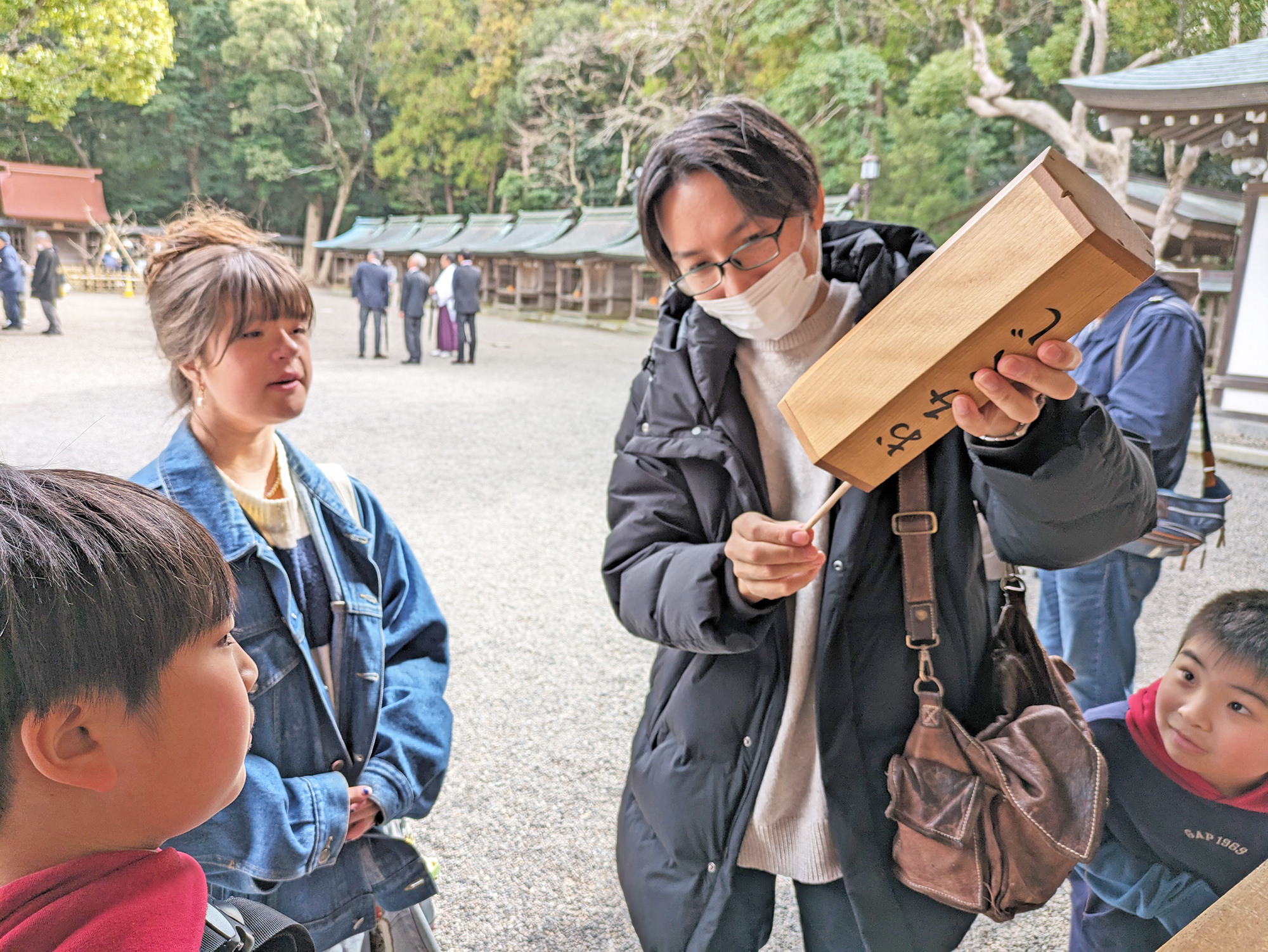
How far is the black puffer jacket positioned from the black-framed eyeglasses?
0.25ft

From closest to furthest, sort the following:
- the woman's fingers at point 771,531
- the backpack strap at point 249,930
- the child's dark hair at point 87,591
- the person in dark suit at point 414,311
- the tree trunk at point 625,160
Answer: the child's dark hair at point 87,591 → the backpack strap at point 249,930 → the woman's fingers at point 771,531 → the tree trunk at point 625,160 → the person in dark suit at point 414,311

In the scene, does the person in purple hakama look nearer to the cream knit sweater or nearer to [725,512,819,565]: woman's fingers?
the cream knit sweater

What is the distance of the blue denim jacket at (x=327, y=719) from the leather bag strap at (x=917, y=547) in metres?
0.69

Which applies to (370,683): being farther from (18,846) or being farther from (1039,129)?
(1039,129)

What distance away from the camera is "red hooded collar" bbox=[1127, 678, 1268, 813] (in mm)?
915

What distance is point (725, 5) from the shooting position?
7.50ft

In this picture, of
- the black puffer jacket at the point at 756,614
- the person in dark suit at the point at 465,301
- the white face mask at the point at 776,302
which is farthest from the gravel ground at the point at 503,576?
the person in dark suit at the point at 465,301

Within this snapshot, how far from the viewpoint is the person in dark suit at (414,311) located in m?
6.34

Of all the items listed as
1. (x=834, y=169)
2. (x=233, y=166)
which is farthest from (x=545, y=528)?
(x=233, y=166)

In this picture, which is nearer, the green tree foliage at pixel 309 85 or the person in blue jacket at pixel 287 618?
the person in blue jacket at pixel 287 618

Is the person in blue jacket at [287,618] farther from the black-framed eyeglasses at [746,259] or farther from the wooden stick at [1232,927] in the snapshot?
the wooden stick at [1232,927]

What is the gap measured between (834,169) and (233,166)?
2.14 m

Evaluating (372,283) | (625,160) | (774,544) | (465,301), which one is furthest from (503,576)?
(465,301)

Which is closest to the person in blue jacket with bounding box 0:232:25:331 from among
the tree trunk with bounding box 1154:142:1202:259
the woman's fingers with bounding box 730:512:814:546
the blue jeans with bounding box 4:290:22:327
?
the blue jeans with bounding box 4:290:22:327
